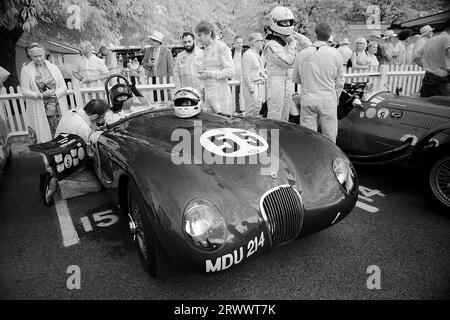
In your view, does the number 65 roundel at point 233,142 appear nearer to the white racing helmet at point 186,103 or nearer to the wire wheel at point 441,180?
the white racing helmet at point 186,103

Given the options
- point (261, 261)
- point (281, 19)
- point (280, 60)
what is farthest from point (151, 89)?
Answer: point (261, 261)

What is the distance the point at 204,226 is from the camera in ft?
6.15

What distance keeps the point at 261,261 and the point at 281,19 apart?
2.90 meters

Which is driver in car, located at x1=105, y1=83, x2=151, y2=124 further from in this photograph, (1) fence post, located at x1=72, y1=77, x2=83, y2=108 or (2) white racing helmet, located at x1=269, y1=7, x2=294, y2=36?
(1) fence post, located at x1=72, y1=77, x2=83, y2=108

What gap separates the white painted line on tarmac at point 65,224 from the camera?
293cm

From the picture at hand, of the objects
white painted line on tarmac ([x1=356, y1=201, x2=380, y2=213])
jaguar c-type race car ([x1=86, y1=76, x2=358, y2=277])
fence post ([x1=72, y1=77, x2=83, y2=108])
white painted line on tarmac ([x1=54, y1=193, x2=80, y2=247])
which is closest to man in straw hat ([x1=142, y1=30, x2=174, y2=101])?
fence post ([x1=72, y1=77, x2=83, y2=108])

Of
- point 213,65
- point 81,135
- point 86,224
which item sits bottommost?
point 86,224

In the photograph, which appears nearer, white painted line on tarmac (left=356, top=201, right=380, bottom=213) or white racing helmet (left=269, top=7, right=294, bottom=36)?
white painted line on tarmac (left=356, top=201, right=380, bottom=213)

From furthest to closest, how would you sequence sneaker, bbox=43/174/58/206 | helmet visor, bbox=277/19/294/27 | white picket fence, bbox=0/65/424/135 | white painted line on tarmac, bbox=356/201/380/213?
white picket fence, bbox=0/65/424/135
helmet visor, bbox=277/19/294/27
sneaker, bbox=43/174/58/206
white painted line on tarmac, bbox=356/201/380/213

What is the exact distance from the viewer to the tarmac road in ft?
7.20

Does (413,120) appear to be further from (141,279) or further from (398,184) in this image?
(141,279)

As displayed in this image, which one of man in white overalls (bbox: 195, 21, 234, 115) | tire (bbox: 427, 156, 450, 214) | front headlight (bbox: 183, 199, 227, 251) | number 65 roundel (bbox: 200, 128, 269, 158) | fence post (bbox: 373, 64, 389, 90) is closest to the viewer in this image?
front headlight (bbox: 183, 199, 227, 251)

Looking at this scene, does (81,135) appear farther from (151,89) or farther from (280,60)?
(151,89)

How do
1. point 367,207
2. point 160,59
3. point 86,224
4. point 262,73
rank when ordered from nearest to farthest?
1. point 86,224
2. point 367,207
3. point 262,73
4. point 160,59
